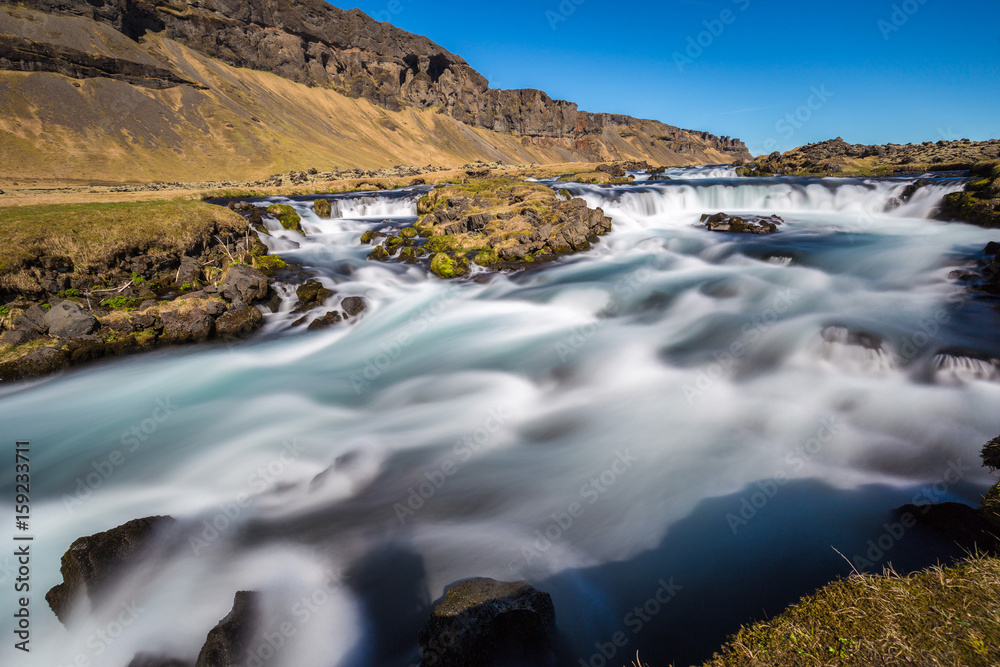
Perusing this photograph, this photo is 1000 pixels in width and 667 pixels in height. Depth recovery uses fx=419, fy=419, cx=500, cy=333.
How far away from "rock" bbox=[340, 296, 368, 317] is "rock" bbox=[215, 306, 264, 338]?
2847 mm

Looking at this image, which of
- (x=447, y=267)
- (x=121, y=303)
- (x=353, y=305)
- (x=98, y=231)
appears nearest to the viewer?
(x=121, y=303)

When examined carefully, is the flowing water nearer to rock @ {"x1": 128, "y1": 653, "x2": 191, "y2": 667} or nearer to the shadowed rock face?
rock @ {"x1": 128, "y1": 653, "x2": 191, "y2": 667}

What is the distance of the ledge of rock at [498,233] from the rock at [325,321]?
19.0 ft

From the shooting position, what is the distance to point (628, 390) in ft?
32.7

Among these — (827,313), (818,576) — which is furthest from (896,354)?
(818,576)

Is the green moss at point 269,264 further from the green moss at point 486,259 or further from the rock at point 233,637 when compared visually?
the rock at point 233,637

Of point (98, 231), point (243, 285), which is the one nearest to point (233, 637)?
point (243, 285)

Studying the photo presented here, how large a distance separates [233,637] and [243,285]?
42.0ft

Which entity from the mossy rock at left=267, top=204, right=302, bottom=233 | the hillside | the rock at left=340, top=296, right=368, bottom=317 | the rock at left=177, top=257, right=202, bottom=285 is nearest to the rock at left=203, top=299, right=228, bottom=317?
the rock at left=177, top=257, right=202, bottom=285

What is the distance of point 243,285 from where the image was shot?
14.5 metres

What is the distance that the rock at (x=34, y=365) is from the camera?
401 inches

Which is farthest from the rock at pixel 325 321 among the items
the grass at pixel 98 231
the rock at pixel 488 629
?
the rock at pixel 488 629

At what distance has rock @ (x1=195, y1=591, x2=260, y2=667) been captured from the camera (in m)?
4.09

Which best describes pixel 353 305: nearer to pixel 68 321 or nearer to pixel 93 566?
pixel 68 321
